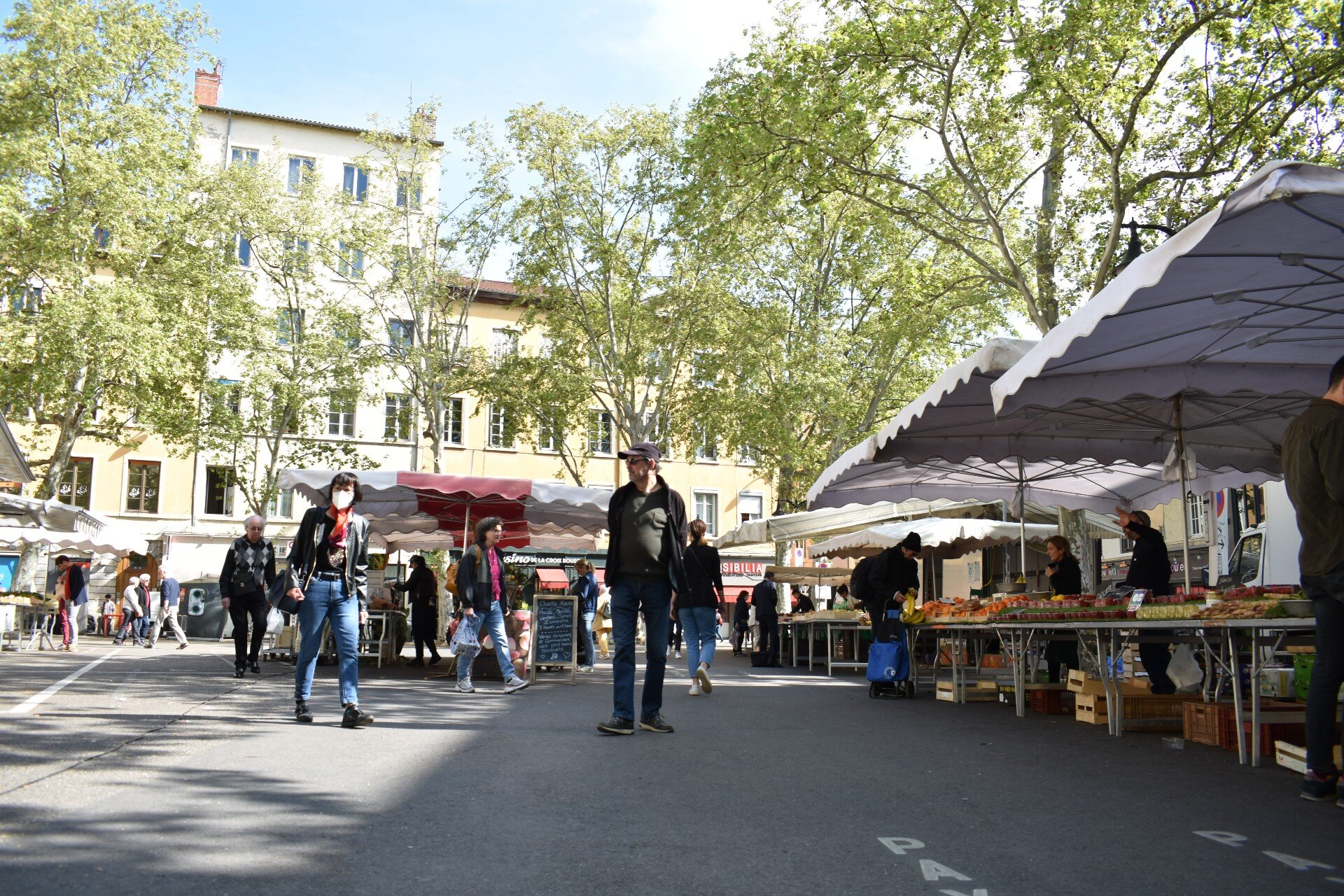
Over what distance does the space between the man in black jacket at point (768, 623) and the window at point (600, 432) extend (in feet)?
51.2

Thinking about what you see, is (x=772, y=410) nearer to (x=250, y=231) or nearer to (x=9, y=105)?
(x=250, y=231)

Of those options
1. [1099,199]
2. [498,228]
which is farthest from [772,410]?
[1099,199]

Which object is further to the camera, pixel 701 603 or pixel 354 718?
pixel 701 603

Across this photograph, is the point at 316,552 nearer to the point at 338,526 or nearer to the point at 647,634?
the point at 338,526

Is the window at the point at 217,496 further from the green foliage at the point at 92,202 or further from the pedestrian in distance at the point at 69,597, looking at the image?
the pedestrian in distance at the point at 69,597

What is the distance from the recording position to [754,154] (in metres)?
20.9

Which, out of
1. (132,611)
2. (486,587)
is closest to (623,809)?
(486,587)

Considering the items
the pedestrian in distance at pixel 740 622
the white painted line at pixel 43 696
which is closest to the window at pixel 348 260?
the pedestrian in distance at pixel 740 622

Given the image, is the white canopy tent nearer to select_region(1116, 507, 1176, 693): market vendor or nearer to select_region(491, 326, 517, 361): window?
select_region(1116, 507, 1176, 693): market vendor

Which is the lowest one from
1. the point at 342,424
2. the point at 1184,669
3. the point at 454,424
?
the point at 1184,669

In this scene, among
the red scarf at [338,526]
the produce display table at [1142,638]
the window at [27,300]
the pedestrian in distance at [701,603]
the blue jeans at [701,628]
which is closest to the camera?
the produce display table at [1142,638]

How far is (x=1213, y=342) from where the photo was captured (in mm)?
9648

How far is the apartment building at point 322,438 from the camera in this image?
43812 millimetres

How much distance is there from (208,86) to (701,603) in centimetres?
4798
